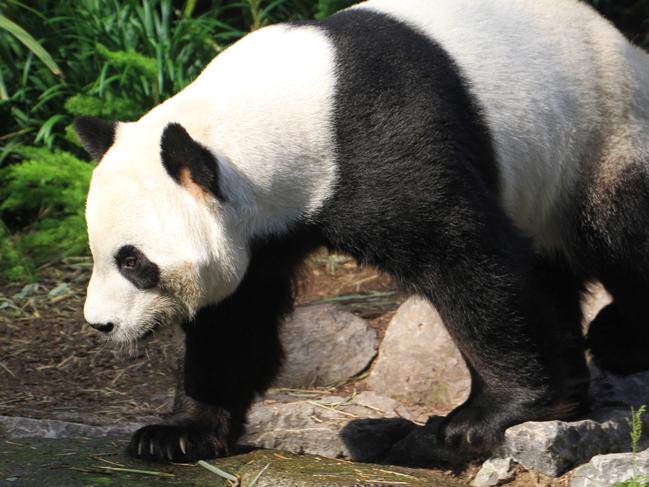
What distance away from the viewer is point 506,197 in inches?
163

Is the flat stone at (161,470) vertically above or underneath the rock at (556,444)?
underneath

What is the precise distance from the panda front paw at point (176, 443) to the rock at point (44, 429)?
1.37 ft

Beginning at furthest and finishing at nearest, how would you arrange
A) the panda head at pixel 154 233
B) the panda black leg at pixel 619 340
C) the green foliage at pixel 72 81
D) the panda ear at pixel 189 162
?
1. the green foliage at pixel 72 81
2. the panda black leg at pixel 619 340
3. the panda head at pixel 154 233
4. the panda ear at pixel 189 162

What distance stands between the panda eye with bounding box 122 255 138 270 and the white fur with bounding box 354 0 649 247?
1.36m

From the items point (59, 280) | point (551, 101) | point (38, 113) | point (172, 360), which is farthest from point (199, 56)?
point (551, 101)

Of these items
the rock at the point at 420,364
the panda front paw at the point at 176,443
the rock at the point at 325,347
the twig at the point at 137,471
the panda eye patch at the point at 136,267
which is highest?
the panda eye patch at the point at 136,267

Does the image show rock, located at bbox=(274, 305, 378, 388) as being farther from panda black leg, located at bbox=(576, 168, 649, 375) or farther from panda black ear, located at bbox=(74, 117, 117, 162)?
panda black ear, located at bbox=(74, 117, 117, 162)

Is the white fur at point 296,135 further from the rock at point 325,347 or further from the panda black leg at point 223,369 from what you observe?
the rock at point 325,347

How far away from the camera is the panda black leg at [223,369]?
4.07m

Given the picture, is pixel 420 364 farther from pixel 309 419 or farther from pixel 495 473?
pixel 495 473

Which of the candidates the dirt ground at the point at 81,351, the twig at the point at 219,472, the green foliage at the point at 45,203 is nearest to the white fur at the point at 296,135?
the twig at the point at 219,472

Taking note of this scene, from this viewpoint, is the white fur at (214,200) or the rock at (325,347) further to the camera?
the rock at (325,347)

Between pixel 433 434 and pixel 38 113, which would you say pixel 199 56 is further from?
pixel 433 434

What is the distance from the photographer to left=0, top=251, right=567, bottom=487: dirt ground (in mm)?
5133
